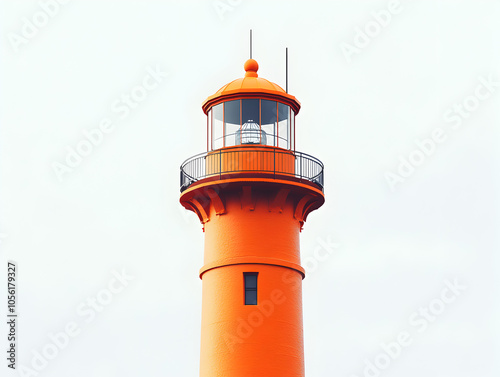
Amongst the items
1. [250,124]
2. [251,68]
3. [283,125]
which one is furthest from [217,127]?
[251,68]

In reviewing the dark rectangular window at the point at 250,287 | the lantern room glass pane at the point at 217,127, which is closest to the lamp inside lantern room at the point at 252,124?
the lantern room glass pane at the point at 217,127

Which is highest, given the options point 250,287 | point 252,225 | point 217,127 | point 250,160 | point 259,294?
point 217,127

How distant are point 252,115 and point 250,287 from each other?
5235mm

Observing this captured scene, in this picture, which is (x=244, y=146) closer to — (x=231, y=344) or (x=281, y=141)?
(x=281, y=141)

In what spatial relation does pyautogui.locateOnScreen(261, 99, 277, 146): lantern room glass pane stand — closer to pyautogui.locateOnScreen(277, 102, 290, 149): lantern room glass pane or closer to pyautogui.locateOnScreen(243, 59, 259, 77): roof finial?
pyautogui.locateOnScreen(277, 102, 290, 149): lantern room glass pane

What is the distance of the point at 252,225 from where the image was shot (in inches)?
1210

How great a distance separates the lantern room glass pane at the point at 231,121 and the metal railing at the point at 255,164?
804 millimetres

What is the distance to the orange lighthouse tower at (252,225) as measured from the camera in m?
29.8

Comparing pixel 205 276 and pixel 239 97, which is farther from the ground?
pixel 239 97

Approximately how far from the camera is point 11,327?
32.5 metres

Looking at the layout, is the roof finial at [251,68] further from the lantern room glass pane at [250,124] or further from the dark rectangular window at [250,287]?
the dark rectangular window at [250,287]

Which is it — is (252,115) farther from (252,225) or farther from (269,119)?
(252,225)

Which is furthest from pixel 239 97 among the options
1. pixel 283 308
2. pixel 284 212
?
pixel 283 308

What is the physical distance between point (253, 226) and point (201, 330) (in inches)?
132
